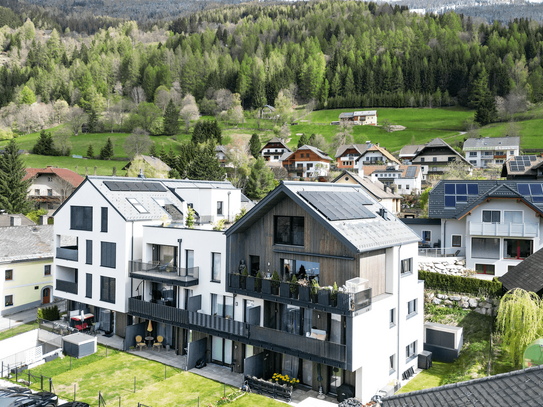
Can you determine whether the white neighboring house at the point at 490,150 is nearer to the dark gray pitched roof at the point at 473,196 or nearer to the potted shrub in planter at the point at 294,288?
the dark gray pitched roof at the point at 473,196

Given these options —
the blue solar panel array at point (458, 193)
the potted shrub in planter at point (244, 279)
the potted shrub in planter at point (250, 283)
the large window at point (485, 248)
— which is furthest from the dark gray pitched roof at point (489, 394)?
the blue solar panel array at point (458, 193)

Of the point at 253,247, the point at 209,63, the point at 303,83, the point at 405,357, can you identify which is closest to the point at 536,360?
the point at 405,357

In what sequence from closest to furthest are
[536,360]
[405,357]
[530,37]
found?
1. [536,360]
2. [405,357]
3. [530,37]

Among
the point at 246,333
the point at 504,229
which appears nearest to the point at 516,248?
the point at 504,229

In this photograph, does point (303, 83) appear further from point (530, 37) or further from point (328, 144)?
point (530, 37)

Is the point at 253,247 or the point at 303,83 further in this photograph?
the point at 303,83

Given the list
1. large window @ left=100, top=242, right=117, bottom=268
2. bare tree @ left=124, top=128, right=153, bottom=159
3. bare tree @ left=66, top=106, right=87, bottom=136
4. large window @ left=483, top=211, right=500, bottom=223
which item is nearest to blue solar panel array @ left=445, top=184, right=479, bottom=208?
large window @ left=483, top=211, right=500, bottom=223

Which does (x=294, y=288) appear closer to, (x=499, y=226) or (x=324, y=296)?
(x=324, y=296)
